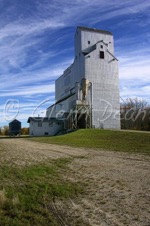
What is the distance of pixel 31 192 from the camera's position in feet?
22.3

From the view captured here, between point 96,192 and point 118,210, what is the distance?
4.54 ft

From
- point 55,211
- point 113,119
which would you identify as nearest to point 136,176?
point 55,211

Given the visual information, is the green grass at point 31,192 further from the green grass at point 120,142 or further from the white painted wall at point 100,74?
the white painted wall at point 100,74

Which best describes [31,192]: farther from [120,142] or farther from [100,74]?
[100,74]

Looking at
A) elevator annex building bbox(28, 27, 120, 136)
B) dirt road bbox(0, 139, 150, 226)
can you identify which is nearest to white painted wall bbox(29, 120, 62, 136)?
elevator annex building bbox(28, 27, 120, 136)

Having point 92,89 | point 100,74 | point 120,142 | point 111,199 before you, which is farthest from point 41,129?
point 111,199

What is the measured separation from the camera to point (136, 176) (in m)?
8.59

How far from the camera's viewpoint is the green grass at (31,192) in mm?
5105

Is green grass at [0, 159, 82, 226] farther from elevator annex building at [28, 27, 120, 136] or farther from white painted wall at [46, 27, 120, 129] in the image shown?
white painted wall at [46, 27, 120, 129]

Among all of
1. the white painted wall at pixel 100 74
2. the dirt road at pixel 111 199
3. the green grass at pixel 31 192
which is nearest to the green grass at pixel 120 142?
the dirt road at pixel 111 199

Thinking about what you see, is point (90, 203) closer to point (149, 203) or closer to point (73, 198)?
point (73, 198)

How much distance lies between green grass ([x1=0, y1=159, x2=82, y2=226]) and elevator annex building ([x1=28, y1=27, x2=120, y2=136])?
3114 centimetres

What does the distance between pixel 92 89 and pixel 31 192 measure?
3588cm

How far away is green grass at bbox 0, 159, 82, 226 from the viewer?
201 inches
